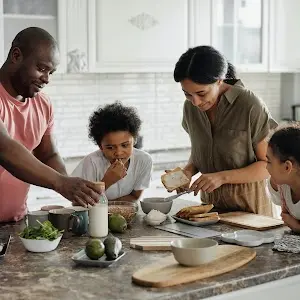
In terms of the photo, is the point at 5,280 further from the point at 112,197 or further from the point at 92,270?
the point at 112,197

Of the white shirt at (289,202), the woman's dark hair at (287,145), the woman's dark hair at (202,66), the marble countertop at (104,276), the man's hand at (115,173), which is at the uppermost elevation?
the woman's dark hair at (202,66)

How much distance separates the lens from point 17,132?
9.77ft

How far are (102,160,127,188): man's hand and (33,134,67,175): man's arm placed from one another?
0.25m

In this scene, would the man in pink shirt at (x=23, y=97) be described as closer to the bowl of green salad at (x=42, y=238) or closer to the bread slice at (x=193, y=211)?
the bowl of green salad at (x=42, y=238)

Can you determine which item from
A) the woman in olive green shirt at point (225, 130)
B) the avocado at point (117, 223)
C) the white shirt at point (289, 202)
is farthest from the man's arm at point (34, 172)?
the white shirt at point (289, 202)

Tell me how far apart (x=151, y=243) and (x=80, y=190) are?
0.34m

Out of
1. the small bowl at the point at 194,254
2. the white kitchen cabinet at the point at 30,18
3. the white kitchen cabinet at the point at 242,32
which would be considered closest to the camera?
the small bowl at the point at 194,254

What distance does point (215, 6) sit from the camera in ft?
16.8

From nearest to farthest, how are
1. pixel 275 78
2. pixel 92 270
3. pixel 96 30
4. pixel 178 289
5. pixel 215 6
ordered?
1. pixel 178 289
2. pixel 92 270
3. pixel 96 30
4. pixel 215 6
5. pixel 275 78

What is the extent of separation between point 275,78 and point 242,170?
314 centimetres

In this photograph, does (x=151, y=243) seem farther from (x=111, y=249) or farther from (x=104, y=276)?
(x=104, y=276)

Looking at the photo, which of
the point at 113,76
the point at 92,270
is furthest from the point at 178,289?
the point at 113,76

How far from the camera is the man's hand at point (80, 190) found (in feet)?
8.44

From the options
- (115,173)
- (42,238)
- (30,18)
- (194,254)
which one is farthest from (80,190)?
(30,18)
